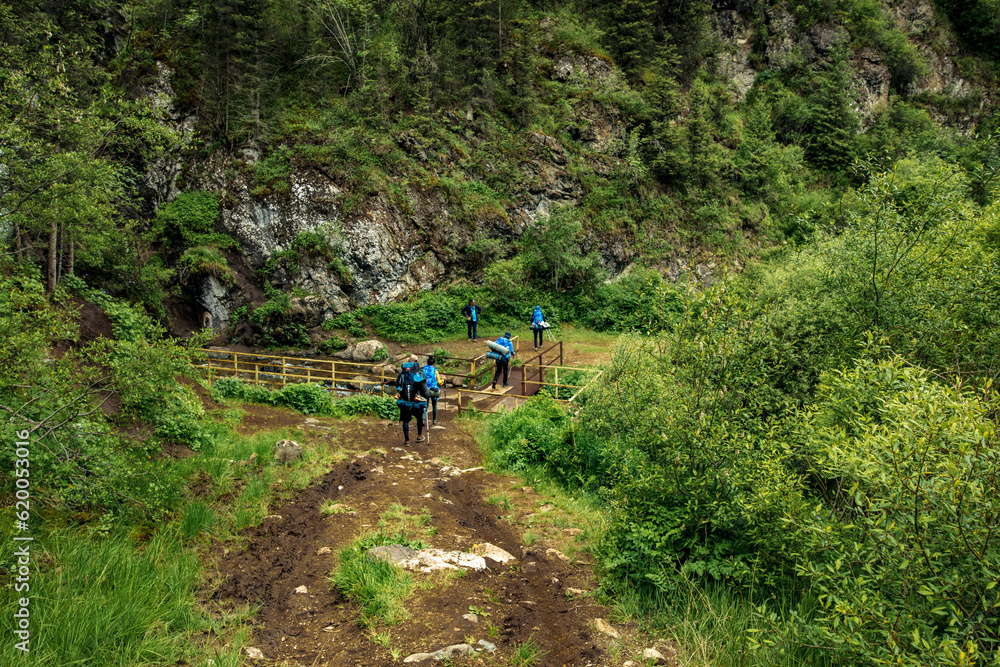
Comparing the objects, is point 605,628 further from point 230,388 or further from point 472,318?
point 472,318

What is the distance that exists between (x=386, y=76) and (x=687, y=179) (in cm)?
1697

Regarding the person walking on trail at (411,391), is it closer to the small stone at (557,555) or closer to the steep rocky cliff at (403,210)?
the small stone at (557,555)

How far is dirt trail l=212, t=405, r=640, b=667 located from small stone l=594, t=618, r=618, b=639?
0.20ft

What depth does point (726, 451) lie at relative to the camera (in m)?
5.62

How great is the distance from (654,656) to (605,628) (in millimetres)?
594

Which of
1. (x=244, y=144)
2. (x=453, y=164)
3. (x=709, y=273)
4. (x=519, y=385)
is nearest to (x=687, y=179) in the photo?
(x=709, y=273)

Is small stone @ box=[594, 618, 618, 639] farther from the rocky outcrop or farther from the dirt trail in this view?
the rocky outcrop

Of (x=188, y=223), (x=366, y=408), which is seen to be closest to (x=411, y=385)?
(x=366, y=408)

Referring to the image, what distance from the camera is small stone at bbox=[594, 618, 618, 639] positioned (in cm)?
524

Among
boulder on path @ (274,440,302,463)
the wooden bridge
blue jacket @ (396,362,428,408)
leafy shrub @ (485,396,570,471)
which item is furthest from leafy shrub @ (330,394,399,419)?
boulder on path @ (274,440,302,463)

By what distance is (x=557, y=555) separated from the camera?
6.84m

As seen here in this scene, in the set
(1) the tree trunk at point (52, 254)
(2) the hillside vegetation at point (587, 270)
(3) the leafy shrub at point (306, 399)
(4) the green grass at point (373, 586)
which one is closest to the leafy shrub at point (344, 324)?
(2) the hillside vegetation at point (587, 270)

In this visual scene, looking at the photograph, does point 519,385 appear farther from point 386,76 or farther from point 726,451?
point 386,76

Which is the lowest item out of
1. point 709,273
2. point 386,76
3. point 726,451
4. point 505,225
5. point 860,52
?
point 726,451
